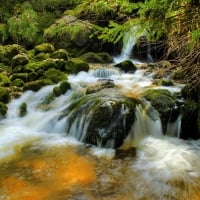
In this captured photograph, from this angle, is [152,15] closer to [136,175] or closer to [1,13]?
[136,175]

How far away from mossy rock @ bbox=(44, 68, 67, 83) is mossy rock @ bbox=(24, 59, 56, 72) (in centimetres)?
42

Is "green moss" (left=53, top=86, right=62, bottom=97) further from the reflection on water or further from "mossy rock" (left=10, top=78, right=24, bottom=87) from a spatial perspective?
the reflection on water

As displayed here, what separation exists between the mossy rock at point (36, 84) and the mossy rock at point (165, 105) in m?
3.43

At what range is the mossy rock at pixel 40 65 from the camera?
1144 centimetres

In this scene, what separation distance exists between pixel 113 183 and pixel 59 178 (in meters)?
0.87

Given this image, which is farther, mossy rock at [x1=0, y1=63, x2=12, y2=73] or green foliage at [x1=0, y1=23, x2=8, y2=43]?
green foliage at [x1=0, y1=23, x2=8, y2=43]

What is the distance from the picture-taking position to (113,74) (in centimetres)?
1138

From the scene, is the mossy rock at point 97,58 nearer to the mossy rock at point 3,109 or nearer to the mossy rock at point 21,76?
the mossy rock at point 21,76

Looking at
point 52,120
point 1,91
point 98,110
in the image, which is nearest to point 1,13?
point 1,91

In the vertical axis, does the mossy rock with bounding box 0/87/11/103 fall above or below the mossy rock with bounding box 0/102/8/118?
above

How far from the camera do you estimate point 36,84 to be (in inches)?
407

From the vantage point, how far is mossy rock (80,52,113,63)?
13398 mm

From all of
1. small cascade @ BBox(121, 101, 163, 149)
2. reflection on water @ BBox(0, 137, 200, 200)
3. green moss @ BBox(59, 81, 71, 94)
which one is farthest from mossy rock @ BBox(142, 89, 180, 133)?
green moss @ BBox(59, 81, 71, 94)

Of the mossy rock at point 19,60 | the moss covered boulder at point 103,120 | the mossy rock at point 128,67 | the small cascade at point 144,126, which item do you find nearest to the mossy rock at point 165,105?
the small cascade at point 144,126
